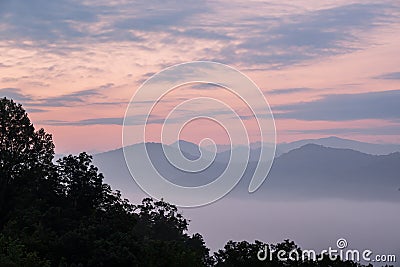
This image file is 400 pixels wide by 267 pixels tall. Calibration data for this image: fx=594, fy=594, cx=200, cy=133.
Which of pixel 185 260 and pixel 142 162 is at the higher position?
pixel 142 162

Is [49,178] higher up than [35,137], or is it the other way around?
[35,137]

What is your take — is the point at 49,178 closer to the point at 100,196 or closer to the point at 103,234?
the point at 100,196

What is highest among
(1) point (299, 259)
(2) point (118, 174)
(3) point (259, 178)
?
(2) point (118, 174)

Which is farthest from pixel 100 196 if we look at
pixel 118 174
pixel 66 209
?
pixel 118 174

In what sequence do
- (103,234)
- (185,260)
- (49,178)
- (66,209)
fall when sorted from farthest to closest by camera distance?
(49,178)
(66,209)
(103,234)
(185,260)

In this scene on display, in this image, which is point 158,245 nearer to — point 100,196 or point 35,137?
point 100,196

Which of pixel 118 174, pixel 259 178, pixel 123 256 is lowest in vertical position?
pixel 123 256

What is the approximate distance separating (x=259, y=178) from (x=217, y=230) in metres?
88.5

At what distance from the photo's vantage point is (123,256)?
2495 centimetres

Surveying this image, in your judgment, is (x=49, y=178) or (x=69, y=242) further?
(x=49, y=178)

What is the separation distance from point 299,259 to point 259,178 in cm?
1579

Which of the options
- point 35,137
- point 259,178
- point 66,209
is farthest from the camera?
point 259,178

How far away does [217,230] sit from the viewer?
128m

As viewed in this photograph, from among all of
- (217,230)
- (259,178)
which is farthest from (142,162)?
(217,230)
